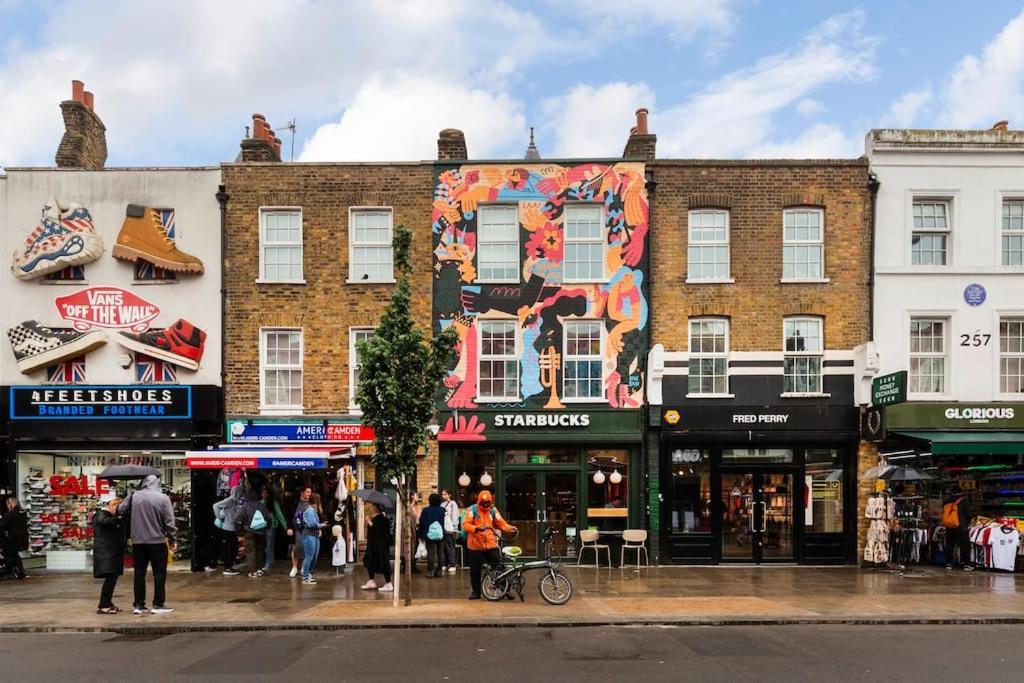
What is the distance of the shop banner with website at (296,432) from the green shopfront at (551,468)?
1.92m

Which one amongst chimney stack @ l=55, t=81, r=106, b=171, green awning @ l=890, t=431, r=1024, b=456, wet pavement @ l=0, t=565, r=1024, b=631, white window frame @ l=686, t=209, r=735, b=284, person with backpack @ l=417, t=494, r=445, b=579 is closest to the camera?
wet pavement @ l=0, t=565, r=1024, b=631

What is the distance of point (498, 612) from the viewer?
39.1 feet

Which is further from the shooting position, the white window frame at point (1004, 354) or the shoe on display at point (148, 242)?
the white window frame at point (1004, 354)

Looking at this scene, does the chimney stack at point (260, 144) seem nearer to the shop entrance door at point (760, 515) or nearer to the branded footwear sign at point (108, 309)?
the branded footwear sign at point (108, 309)

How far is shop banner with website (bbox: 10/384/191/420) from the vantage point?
17500mm

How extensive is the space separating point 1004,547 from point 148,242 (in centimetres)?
1963

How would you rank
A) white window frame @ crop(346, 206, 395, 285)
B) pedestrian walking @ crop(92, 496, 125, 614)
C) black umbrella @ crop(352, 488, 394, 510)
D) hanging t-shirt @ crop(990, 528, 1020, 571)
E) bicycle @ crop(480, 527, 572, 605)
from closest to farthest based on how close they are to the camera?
pedestrian walking @ crop(92, 496, 125, 614) < bicycle @ crop(480, 527, 572, 605) < black umbrella @ crop(352, 488, 394, 510) < hanging t-shirt @ crop(990, 528, 1020, 571) < white window frame @ crop(346, 206, 395, 285)

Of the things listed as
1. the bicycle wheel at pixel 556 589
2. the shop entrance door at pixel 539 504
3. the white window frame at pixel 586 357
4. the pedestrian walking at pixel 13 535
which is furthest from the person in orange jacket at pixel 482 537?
the pedestrian walking at pixel 13 535

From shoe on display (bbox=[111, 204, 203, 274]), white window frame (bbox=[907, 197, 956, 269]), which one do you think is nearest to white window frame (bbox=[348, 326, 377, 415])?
shoe on display (bbox=[111, 204, 203, 274])

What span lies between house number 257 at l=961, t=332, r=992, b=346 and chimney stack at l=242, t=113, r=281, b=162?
1673 centimetres

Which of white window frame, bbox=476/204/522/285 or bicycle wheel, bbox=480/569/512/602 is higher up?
white window frame, bbox=476/204/522/285

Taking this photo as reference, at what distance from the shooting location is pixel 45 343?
18.0m

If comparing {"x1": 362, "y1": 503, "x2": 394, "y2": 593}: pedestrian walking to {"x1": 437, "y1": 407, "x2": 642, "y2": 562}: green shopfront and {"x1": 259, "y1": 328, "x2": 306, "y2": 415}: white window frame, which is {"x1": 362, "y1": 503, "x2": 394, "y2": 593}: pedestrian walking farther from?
{"x1": 259, "y1": 328, "x2": 306, "y2": 415}: white window frame

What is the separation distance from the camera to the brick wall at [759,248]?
59.5 feet
